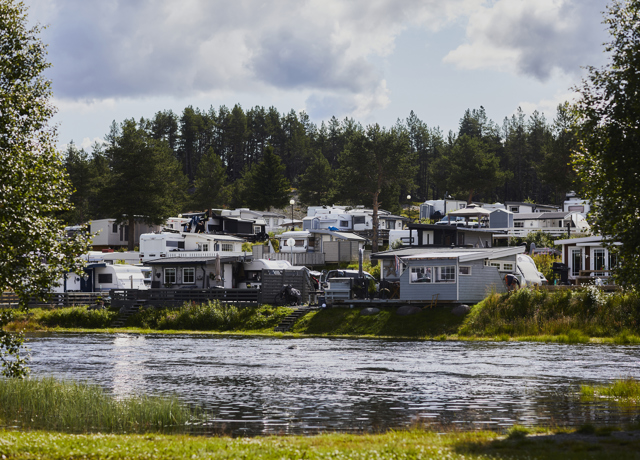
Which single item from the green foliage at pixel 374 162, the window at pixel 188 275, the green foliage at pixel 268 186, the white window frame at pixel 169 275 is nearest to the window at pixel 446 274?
the window at pixel 188 275

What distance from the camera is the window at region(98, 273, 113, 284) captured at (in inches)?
2816

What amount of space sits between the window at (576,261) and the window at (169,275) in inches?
1433

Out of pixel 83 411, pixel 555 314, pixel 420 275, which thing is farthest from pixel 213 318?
pixel 83 411

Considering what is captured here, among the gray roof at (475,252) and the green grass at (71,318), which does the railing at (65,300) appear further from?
the gray roof at (475,252)

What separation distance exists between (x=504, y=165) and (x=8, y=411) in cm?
14231

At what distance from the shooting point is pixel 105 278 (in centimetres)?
7175

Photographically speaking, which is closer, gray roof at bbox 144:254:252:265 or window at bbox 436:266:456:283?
window at bbox 436:266:456:283

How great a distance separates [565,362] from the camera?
105 ft

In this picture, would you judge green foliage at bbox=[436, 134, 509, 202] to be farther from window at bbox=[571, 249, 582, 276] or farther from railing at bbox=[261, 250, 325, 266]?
window at bbox=[571, 249, 582, 276]

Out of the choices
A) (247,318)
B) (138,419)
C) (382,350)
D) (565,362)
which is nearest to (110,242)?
(247,318)

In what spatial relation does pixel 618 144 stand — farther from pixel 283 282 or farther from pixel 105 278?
pixel 105 278

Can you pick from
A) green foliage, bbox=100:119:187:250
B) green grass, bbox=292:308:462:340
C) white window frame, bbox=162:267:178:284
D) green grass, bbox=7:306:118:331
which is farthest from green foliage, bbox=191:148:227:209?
green grass, bbox=292:308:462:340

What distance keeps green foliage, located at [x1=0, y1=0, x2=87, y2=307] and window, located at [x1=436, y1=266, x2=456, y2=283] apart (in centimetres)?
3591

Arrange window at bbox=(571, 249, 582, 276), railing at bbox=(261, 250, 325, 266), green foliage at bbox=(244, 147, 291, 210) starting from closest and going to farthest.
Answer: window at bbox=(571, 249, 582, 276), railing at bbox=(261, 250, 325, 266), green foliage at bbox=(244, 147, 291, 210)
